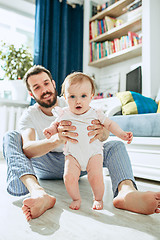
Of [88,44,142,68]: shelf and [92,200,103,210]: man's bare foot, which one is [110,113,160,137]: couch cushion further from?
[88,44,142,68]: shelf

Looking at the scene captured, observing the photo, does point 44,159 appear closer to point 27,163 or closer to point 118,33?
point 27,163

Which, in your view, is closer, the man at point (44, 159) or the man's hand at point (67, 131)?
the man at point (44, 159)

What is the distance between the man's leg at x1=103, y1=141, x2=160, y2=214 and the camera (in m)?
0.76

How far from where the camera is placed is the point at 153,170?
1424 mm

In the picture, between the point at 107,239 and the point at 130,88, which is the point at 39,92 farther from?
the point at 130,88

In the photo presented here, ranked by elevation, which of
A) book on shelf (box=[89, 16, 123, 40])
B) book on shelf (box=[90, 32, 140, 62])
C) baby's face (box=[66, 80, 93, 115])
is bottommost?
baby's face (box=[66, 80, 93, 115])

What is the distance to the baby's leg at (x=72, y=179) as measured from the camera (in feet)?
2.86

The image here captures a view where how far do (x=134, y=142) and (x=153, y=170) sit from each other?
0.24 metres

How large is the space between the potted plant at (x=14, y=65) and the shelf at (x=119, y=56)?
0.98 metres

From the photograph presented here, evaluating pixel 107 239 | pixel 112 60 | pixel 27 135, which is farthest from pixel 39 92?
pixel 112 60

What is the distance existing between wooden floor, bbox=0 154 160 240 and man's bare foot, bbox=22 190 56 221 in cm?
2

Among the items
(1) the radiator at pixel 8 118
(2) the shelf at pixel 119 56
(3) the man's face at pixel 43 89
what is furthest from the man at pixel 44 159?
(2) the shelf at pixel 119 56

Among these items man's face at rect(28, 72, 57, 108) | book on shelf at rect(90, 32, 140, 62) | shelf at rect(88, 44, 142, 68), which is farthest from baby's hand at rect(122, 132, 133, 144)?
book on shelf at rect(90, 32, 140, 62)

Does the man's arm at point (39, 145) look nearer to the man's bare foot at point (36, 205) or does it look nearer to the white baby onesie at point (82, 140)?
the white baby onesie at point (82, 140)
